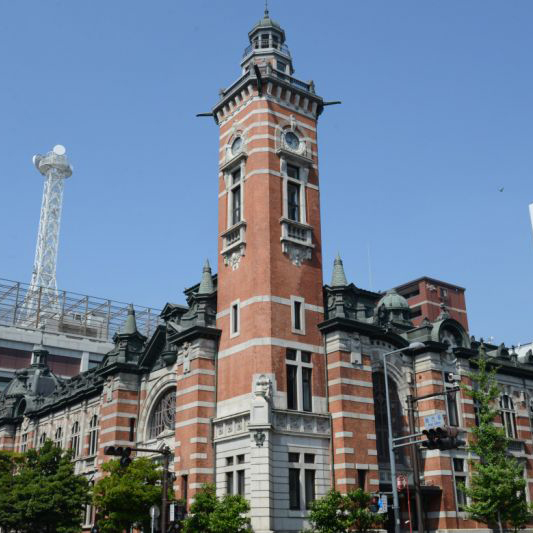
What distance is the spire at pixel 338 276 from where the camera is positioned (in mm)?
42219

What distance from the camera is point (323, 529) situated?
34.2 meters

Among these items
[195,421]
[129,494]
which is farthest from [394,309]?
[129,494]

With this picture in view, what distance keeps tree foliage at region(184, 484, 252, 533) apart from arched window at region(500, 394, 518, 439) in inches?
901

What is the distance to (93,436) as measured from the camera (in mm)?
53500

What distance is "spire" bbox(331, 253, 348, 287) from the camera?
4222cm

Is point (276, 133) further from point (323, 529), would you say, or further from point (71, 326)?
point (71, 326)

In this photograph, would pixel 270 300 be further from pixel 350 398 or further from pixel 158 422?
pixel 158 422

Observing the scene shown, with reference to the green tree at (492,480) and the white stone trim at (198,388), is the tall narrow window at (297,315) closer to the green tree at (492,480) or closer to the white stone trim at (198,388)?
the white stone trim at (198,388)

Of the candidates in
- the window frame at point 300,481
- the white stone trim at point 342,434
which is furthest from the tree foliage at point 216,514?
the white stone trim at point 342,434

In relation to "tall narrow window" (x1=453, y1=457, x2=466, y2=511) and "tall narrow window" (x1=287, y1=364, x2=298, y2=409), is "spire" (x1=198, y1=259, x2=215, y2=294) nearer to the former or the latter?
"tall narrow window" (x1=287, y1=364, x2=298, y2=409)

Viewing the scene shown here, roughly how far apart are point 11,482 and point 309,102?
3171cm

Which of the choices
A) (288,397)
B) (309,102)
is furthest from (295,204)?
(288,397)

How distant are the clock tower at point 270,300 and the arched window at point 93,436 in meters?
17.0

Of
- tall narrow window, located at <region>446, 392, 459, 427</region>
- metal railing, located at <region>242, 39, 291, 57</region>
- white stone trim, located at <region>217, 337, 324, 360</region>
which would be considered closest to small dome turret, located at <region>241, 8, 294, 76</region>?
metal railing, located at <region>242, 39, 291, 57</region>
